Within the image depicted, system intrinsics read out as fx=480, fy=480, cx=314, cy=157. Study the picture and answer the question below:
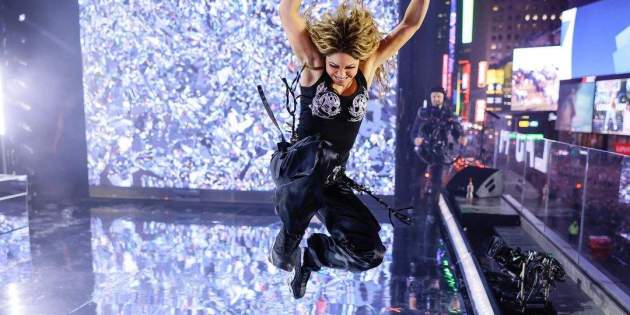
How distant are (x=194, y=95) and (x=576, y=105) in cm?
511

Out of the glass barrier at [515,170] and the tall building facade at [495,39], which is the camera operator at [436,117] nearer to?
the tall building facade at [495,39]

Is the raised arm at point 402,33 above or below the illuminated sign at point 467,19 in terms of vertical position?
below

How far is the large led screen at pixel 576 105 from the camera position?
610 cm

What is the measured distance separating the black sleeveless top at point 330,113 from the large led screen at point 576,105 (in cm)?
512

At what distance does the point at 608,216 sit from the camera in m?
3.14

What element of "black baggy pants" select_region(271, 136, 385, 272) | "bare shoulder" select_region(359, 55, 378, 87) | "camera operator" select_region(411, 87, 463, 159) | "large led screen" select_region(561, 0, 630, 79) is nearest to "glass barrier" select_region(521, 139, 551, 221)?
"camera operator" select_region(411, 87, 463, 159)

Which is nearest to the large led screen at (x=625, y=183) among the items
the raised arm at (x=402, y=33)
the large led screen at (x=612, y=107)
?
the raised arm at (x=402, y=33)

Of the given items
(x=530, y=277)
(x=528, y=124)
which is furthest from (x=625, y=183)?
(x=528, y=124)

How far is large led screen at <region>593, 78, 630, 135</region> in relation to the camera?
5332mm

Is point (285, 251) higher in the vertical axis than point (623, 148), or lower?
lower

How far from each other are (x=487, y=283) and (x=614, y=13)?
428 centimetres

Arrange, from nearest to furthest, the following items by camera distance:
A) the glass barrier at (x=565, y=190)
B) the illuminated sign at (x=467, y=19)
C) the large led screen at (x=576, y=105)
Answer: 1. the glass barrier at (x=565, y=190)
2. the large led screen at (x=576, y=105)
3. the illuminated sign at (x=467, y=19)

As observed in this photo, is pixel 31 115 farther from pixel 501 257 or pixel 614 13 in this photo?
pixel 614 13

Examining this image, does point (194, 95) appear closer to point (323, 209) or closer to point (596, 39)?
point (323, 209)
